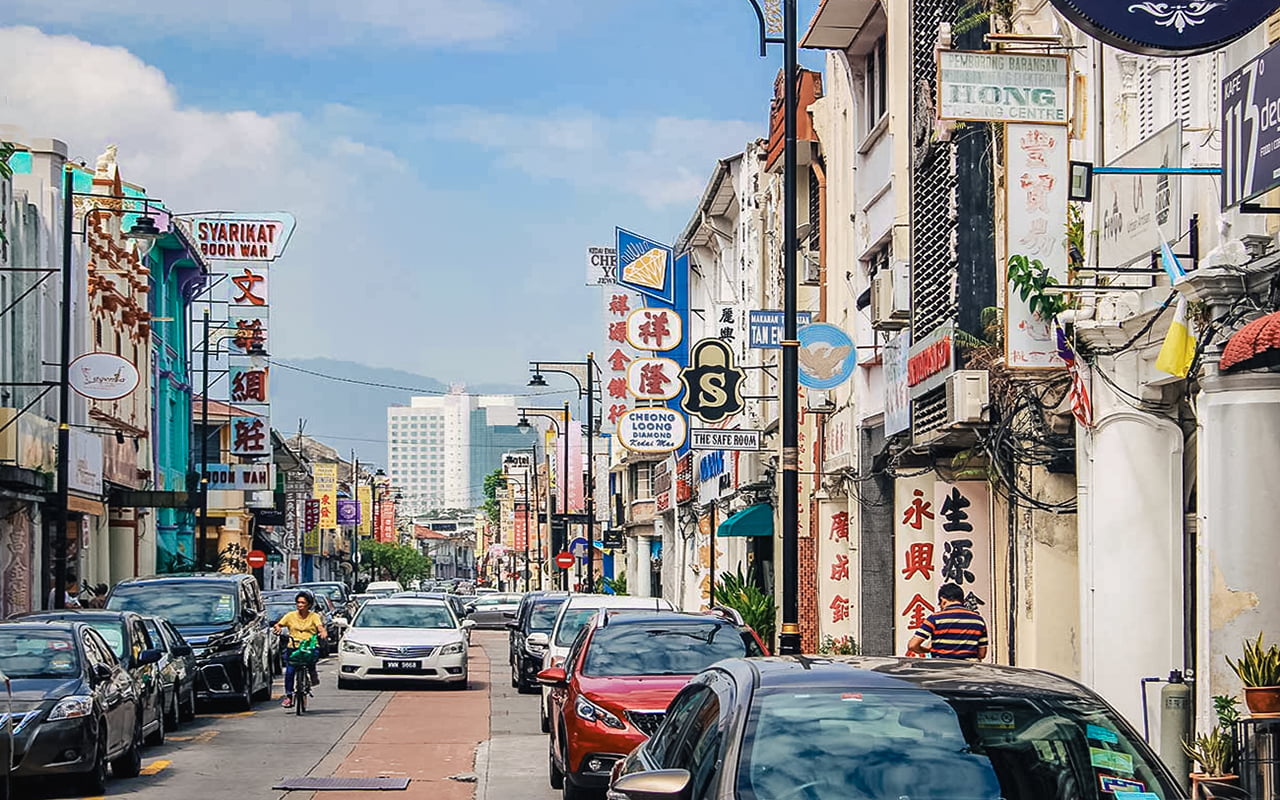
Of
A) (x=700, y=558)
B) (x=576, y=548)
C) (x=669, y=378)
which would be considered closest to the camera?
(x=669, y=378)

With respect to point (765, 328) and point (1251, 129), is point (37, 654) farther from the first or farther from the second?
point (765, 328)

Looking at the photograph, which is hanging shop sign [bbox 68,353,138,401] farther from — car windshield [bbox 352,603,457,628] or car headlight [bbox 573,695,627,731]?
car headlight [bbox 573,695,627,731]

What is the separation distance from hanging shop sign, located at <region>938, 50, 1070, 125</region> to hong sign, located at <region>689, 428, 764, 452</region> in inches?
342

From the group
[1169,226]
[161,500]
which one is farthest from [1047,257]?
[161,500]

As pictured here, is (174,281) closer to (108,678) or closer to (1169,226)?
(108,678)

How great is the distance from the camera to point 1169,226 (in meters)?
15.0

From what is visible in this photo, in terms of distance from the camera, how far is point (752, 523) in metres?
37.3

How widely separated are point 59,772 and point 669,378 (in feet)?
88.1

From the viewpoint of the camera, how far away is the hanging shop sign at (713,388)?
3419cm

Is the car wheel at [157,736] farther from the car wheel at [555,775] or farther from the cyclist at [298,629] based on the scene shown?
the car wheel at [555,775]

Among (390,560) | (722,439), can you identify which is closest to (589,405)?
(722,439)

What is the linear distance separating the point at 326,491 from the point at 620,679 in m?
107

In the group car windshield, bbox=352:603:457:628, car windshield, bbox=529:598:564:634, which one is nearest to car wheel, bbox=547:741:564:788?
car windshield, bbox=352:603:457:628

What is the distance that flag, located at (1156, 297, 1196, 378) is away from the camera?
13.7 m
